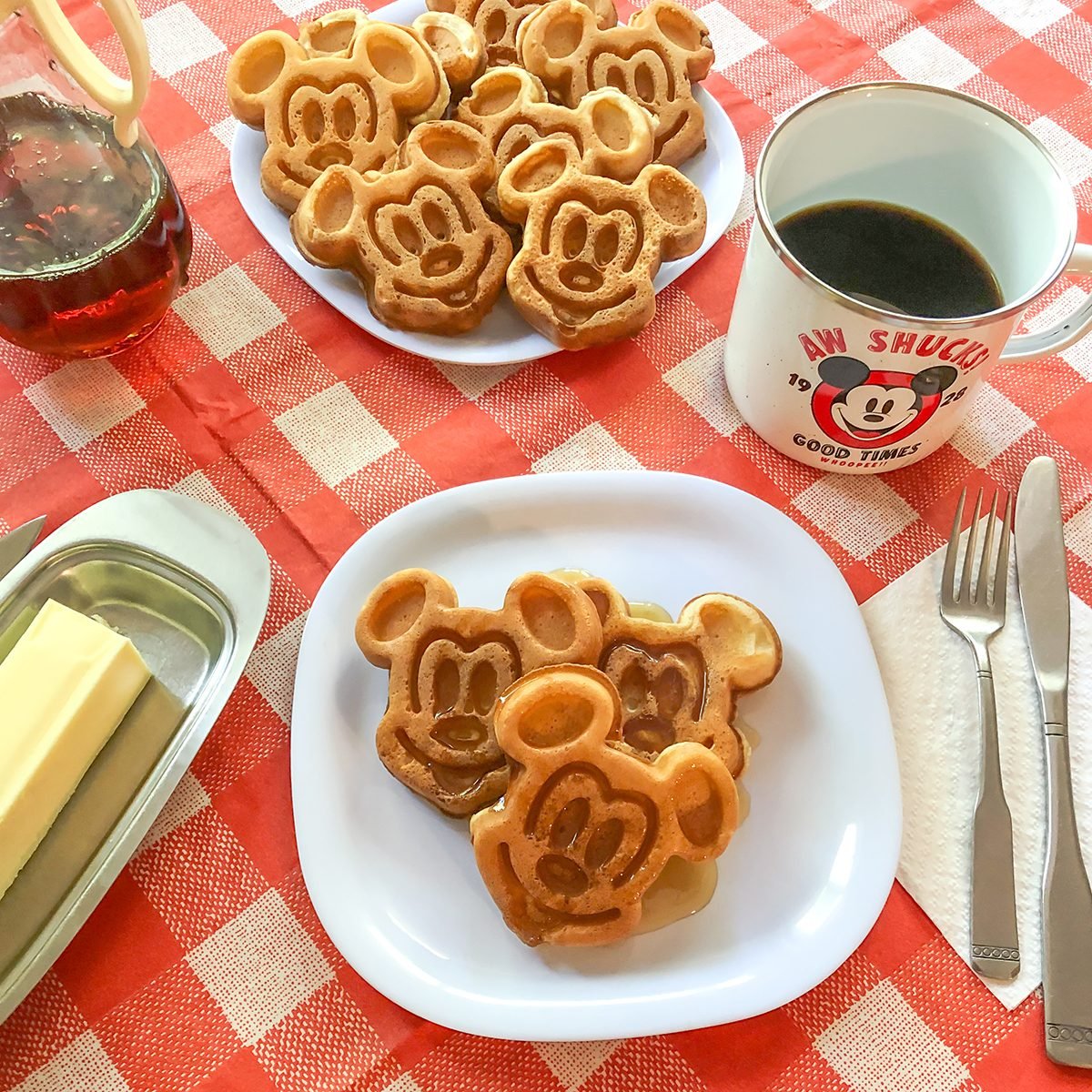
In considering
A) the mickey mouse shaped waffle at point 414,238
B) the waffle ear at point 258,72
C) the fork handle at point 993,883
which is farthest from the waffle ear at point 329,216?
the fork handle at point 993,883

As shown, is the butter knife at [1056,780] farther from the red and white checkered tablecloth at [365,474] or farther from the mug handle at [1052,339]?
the mug handle at [1052,339]

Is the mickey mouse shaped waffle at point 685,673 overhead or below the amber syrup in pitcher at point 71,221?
below

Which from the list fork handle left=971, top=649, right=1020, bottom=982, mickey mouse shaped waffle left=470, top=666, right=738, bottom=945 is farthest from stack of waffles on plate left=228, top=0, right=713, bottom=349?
fork handle left=971, top=649, right=1020, bottom=982

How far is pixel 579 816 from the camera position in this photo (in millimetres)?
666

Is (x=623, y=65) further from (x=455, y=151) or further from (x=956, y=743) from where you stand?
(x=956, y=743)

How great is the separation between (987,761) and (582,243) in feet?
1.76

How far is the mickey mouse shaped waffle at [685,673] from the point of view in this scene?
28.1 inches

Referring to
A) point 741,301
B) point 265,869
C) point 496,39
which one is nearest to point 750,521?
point 741,301

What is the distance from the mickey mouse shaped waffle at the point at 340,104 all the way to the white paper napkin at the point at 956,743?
60 centimetres

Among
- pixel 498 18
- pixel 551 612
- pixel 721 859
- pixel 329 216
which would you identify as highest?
pixel 498 18

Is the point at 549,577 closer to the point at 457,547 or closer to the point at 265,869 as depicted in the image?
the point at 457,547

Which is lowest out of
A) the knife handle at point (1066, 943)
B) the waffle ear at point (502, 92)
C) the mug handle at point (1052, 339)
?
the knife handle at point (1066, 943)

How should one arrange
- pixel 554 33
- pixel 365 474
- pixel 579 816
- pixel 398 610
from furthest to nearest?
pixel 554 33 < pixel 365 474 < pixel 398 610 < pixel 579 816

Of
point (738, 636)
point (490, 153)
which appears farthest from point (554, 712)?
point (490, 153)
